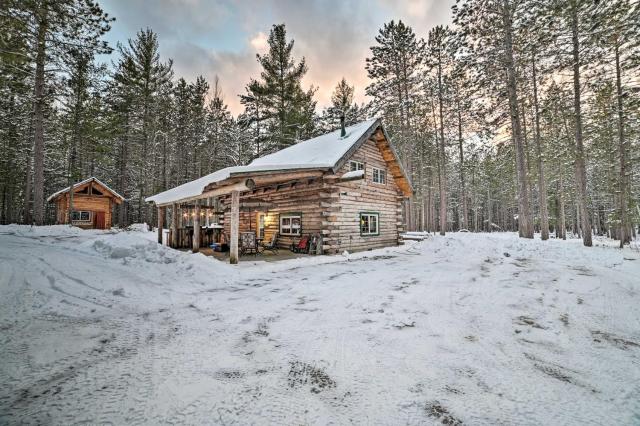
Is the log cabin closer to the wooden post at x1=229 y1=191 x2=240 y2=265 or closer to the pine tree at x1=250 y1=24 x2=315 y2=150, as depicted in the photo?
the wooden post at x1=229 y1=191 x2=240 y2=265

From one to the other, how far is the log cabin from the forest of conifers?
6290 millimetres

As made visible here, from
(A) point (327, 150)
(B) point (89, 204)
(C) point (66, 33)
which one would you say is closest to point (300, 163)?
(A) point (327, 150)

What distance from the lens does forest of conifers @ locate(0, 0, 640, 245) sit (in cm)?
1134

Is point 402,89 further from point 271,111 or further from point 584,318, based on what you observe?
point 584,318

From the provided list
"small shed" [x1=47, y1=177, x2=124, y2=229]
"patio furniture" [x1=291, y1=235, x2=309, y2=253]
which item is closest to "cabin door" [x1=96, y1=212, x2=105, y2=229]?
"small shed" [x1=47, y1=177, x2=124, y2=229]

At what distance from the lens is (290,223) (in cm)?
1392

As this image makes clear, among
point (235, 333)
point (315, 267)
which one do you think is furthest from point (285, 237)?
point (235, 333)

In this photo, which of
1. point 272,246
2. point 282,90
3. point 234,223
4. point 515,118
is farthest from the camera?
point 282,90

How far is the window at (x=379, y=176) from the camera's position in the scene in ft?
49.9

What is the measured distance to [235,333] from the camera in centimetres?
355

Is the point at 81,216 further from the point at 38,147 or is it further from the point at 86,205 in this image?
the point at 38,147

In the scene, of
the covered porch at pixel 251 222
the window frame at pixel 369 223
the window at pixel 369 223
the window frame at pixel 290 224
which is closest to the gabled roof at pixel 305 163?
the covered porch at pixel 251 222

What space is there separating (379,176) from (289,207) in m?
5.82

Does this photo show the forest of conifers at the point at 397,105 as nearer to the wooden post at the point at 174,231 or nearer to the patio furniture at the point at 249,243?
the wooden post at the point at 174,231
